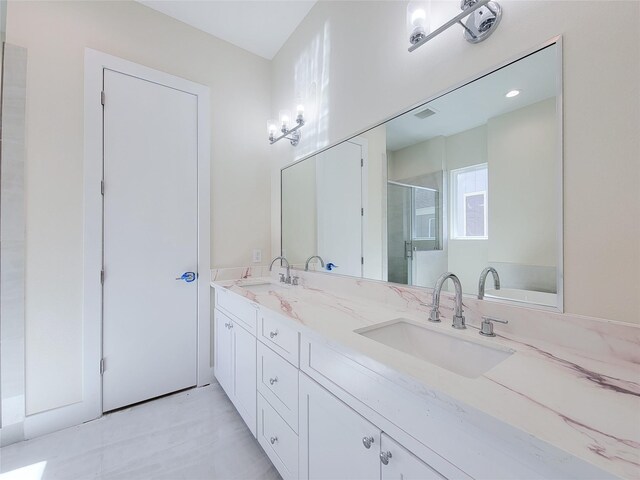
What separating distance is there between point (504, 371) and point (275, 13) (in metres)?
2.63

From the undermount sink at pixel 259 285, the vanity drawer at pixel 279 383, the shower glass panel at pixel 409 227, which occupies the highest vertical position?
the shower glass panel at pixel 409 227

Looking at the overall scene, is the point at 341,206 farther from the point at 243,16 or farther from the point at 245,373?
the point at 243,16

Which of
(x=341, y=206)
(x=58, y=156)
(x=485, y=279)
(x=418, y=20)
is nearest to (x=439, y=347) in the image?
(x=485, y=279)

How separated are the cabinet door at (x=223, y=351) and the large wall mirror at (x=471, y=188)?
0.91 meters

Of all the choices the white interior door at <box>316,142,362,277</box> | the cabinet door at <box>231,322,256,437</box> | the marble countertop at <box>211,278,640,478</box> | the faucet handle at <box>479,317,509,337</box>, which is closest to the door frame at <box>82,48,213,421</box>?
the cabinet door at <box>231,322,256,437</box>

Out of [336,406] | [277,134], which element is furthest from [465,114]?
[277,134]

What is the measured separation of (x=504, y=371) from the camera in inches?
27.2

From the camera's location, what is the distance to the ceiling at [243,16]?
2004 mm

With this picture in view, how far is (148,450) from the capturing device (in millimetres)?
1530

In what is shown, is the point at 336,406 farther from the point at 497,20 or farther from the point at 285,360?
the point at 497,20

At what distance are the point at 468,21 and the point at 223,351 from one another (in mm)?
2303

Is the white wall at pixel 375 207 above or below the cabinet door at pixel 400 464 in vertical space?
above

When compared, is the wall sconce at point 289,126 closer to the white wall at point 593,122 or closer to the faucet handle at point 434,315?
the white wall at point 593,122

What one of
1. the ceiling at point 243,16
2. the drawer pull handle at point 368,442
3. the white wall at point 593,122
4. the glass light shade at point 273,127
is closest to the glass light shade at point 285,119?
the glass light shade at point 273,127
